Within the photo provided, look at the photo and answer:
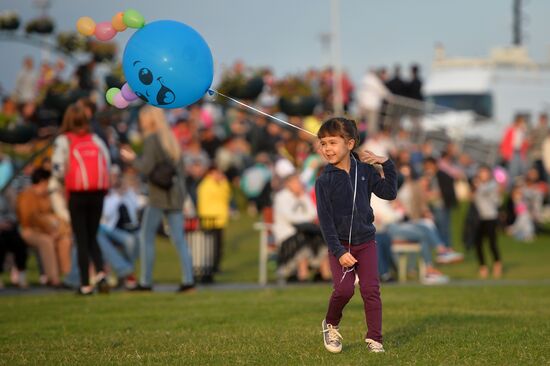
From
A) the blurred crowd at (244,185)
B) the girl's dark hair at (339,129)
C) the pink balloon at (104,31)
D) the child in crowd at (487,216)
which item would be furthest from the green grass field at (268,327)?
the child in crowd at (487,216)

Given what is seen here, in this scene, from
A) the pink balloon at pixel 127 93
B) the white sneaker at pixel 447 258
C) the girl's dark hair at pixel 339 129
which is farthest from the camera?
the white sneaker at pixel 447 258

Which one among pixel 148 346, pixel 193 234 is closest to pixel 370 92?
pixel 193 234

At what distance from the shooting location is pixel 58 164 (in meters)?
13.8

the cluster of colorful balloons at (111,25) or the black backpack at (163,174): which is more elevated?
the cluster of colorful balloons at (111,25)

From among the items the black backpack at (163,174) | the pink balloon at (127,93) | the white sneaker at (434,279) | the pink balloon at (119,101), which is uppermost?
the pink balloon at (127,93)

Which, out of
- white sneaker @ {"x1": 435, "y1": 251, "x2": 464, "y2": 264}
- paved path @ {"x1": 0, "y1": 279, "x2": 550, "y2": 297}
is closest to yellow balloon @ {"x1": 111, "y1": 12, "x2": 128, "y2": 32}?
paved path @ {"x1": 0, "y1": 279, "x2": 550, "y2": 297}

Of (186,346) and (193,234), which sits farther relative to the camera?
(193,234)

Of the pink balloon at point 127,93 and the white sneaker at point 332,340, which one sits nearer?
the white sneaker at point 332,340

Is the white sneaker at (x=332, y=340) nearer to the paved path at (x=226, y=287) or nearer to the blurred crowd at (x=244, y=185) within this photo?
the blurred crowd at (x=244, y=185)

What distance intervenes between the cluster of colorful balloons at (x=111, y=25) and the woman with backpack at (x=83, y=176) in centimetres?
307

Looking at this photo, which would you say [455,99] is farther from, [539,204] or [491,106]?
[539,204]

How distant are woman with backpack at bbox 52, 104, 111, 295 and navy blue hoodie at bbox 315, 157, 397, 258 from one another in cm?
554

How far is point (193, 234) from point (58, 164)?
15.5 ft

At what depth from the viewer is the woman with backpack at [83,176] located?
13.7 metres
